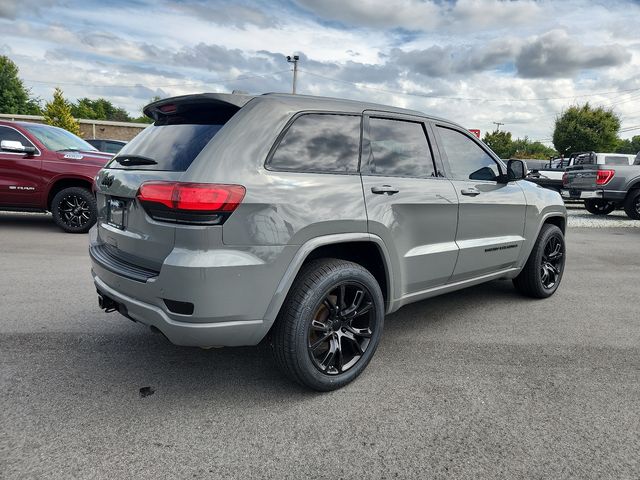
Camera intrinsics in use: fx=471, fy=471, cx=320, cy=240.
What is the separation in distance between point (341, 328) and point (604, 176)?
38.2 ft

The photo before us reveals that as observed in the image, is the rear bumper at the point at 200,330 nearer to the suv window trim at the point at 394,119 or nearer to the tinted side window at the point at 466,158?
the suv window trim at the point at 394,119

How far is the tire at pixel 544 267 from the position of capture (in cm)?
472

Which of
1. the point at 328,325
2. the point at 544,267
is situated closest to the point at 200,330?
the point at 328,325

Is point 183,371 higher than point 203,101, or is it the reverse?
point 203,101

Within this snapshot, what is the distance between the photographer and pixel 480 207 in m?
3.84

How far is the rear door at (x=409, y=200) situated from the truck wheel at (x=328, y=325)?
0.33 metres

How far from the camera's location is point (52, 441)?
2283 millimetres

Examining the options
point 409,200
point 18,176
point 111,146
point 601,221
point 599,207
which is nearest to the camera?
point 409,200

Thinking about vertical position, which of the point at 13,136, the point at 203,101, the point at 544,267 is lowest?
the point at 544,267

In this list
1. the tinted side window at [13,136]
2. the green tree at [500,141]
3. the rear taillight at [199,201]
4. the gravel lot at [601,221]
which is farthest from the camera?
the green tree at [500,141]

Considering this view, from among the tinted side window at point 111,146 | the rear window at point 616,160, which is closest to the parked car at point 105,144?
the tinted side window at point 111,146

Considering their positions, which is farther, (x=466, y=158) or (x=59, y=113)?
(x=59, y=113)

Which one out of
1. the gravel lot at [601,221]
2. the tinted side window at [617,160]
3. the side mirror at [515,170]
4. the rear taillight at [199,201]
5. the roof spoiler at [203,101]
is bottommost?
the gravel lot at [601,221]

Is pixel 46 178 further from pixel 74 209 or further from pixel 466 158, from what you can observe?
pixel 466 158
